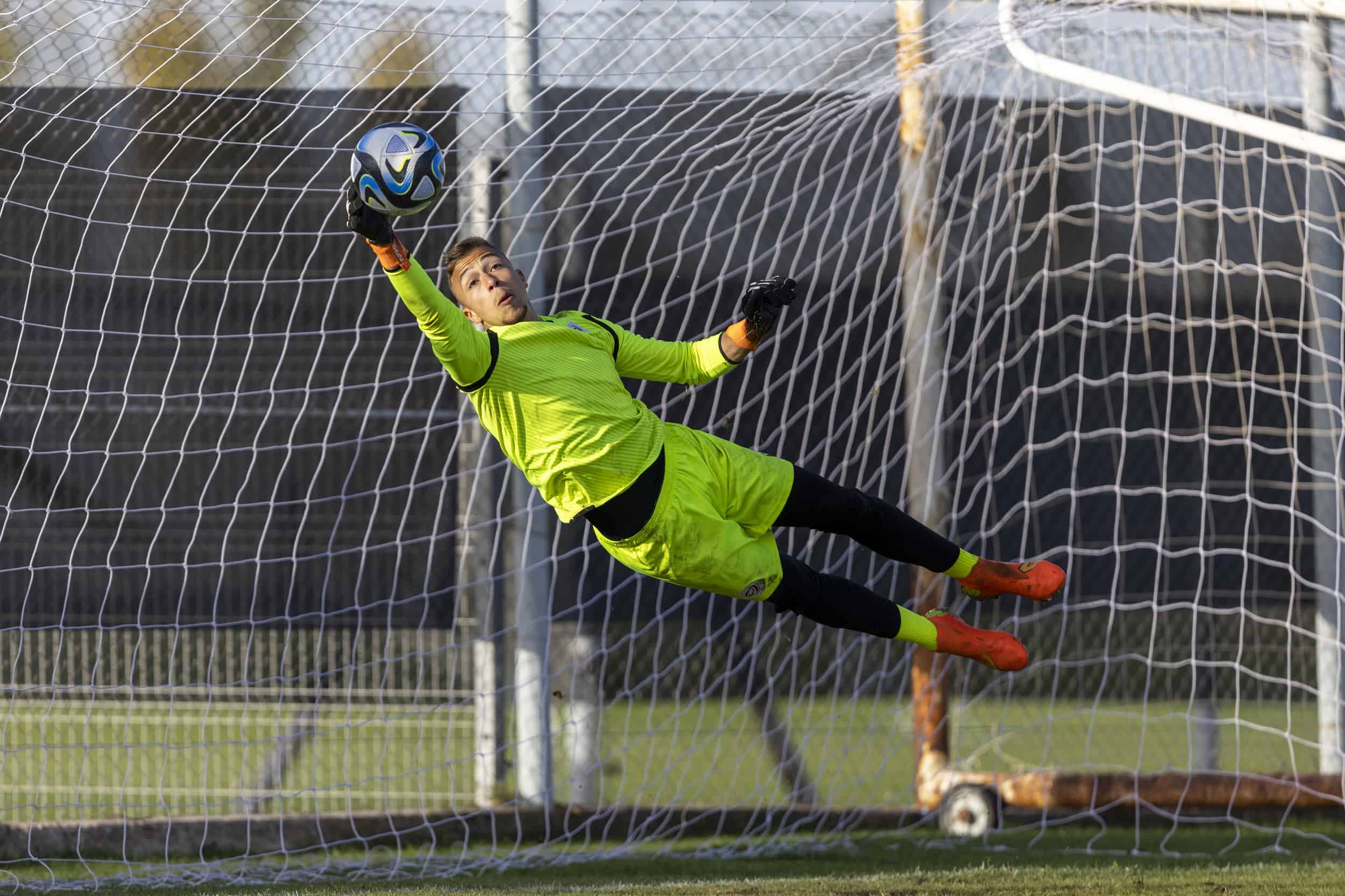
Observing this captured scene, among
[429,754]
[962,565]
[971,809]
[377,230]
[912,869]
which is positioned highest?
[377,230]

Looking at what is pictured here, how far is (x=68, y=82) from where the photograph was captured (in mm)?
5242

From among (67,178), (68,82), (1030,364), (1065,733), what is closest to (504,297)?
(68,82)

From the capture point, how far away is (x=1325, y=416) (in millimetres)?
7066

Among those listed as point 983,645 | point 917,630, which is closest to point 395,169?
point 917,630

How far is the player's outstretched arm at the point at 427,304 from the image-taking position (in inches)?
131

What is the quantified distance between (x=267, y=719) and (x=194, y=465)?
1.23 metres

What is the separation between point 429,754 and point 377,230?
384 cm

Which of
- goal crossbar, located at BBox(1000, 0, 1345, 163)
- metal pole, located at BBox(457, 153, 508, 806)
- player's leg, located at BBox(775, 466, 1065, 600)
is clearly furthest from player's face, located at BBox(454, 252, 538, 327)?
goal crossbar, located at BBox(1000, 0, 1345, 163)

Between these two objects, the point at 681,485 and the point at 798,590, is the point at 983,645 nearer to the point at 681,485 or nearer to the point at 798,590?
the point at 798,590

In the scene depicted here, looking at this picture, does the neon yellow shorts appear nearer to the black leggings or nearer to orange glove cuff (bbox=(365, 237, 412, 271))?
the black leggings

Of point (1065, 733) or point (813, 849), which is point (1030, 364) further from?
point (813, 849)

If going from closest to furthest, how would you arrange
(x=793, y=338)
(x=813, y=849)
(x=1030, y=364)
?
1. (x=813, y=849)
2. (x=793, y=338)
3. (x=1030, y=364)

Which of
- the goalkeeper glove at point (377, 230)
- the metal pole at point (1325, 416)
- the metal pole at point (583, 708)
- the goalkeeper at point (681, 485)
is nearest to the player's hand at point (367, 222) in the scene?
the goalkeeper glove at point (377, 230)

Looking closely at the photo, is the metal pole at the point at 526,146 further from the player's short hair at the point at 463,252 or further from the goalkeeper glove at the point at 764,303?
the goalkeeper glove at the point at 764,303
